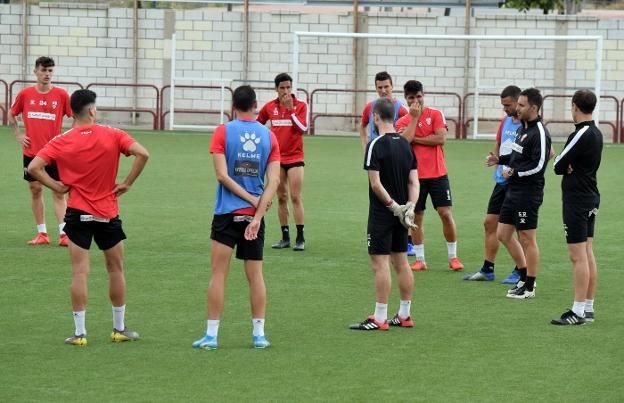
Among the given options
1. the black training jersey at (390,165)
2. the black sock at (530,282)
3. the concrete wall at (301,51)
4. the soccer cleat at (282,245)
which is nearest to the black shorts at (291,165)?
the soccer cleat at (282,245)

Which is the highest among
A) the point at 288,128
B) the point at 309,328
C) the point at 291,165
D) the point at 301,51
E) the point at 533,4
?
the point at 533,4

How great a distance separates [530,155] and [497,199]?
3.65 feet

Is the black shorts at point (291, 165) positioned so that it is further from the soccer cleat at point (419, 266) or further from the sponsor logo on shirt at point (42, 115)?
the sponsor logo on shirt at point (42, 115)

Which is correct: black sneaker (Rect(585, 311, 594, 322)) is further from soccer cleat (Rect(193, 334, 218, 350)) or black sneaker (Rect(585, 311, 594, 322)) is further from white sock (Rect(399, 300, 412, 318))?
soccer cleat (Rect(193, 334, 218, 350))

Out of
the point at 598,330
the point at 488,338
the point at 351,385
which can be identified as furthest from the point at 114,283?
the point at 598,330

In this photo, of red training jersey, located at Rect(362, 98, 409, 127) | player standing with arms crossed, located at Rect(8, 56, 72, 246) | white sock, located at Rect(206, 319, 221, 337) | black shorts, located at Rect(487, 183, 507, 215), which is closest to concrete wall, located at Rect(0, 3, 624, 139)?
player standing with arms crossed, located at Rect(8, 56, 72, 246)

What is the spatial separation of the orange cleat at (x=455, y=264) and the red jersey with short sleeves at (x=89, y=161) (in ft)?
14.9

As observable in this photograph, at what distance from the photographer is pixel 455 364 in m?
7.56

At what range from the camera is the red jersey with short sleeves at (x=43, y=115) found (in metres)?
12.5

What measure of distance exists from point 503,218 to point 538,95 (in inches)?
47.7

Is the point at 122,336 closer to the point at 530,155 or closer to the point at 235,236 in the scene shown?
the point at 235,236

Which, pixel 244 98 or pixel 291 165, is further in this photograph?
pixel 291 165

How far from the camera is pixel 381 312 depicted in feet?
28.1

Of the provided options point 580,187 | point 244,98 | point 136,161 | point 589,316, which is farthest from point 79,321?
point 589,316
